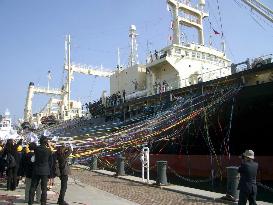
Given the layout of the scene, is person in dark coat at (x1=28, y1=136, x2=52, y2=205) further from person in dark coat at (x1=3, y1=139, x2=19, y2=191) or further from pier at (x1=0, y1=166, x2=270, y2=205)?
person in dark coat at (x1=3, y1=139, x2=19, y2=191)

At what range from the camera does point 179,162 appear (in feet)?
57.8

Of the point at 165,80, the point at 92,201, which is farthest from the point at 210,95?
the point at 92,201

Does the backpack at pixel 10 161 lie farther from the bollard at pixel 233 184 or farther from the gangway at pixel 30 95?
the gangway at pixel 30 95

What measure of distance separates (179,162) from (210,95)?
3923 mm

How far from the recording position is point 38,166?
753 cm

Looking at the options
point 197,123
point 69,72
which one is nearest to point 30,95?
point 69,72

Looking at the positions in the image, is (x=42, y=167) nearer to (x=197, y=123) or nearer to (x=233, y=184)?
(x=233, y=184)

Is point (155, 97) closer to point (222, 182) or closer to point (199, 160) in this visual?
point (199, 160)

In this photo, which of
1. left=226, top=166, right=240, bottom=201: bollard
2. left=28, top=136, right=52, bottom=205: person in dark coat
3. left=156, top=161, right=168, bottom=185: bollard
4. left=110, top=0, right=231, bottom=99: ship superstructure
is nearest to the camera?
left=28, top=136, right=52, bottom=205: person in dark coat

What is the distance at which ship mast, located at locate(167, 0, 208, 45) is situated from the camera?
27194 millimetres

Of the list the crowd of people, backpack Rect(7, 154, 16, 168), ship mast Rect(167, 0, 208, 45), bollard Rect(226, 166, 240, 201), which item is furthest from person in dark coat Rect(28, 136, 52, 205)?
ship mast Rect(167, 0, 208, 45)

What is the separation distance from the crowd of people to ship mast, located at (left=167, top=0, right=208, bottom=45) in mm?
18641

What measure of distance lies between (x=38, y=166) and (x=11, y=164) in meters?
3.20

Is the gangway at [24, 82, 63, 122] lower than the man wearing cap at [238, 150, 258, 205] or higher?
higher
